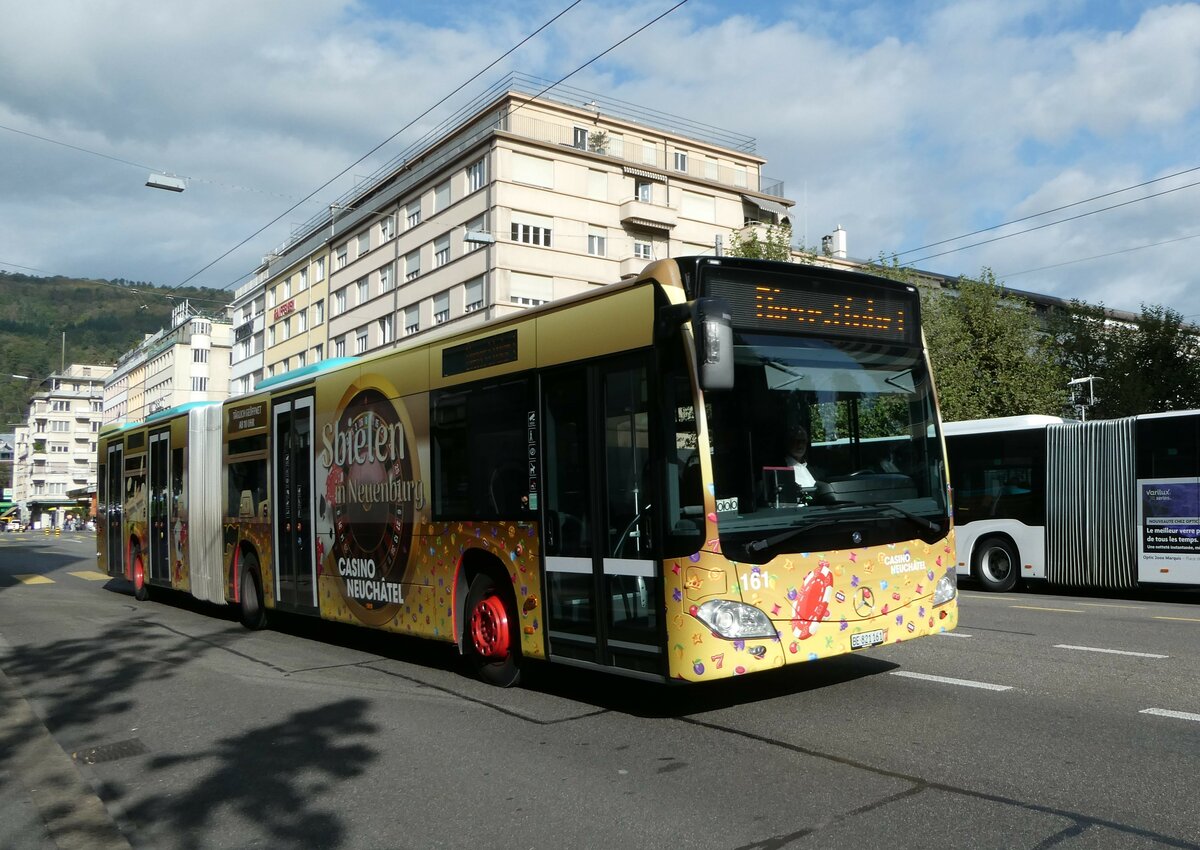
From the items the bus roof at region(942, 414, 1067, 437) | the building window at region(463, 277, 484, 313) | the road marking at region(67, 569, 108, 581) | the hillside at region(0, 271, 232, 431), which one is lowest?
the road marking at region(67, 569, 108, 581)

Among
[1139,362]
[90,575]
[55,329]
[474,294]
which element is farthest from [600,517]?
[55,329]

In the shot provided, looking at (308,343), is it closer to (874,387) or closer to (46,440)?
(874,387)

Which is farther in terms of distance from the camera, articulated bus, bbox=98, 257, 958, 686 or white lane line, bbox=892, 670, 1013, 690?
white lane line, bbox=892, 670, 1013, 690

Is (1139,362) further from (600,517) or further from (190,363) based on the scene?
(190,363)

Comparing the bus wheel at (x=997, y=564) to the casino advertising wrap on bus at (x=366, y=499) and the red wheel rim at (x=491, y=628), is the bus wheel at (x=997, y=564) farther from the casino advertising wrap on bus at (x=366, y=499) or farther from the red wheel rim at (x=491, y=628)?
the red wheel rim at (x=491, y=628)

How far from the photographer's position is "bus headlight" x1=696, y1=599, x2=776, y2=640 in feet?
20.9

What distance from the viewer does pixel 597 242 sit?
→ 164 feet

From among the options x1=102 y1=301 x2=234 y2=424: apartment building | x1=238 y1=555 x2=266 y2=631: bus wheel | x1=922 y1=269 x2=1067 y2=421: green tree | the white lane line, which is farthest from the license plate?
x1=102 y1=301 x2=234 y2=424: apartment building

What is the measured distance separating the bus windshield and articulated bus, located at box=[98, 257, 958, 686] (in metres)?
0.02

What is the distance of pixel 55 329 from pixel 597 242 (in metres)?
135

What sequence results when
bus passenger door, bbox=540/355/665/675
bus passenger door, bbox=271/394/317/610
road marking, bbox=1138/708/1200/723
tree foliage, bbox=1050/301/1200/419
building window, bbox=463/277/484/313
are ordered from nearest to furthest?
road marking, bbox=1138/708/1200/723 → bus passenger door, bbox=540/355/665/675 → bus passenger door, bbox=271/394/317/610 → tree foliage, bbox=1050/301/1200/419 → building window, bbox=463/277/484/313

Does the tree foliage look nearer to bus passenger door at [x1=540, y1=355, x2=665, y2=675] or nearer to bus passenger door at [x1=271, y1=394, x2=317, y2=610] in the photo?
bus passenger door at [x1=271, y1=394, x2=317, y2=610]

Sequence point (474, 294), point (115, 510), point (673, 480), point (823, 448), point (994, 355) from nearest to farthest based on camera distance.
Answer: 1. point (673, 480)
2. point (823, 448)
3. point (115, 510)
4. point (994, 355)
5. point (474, 294)

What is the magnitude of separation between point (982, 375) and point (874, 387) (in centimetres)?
3045
